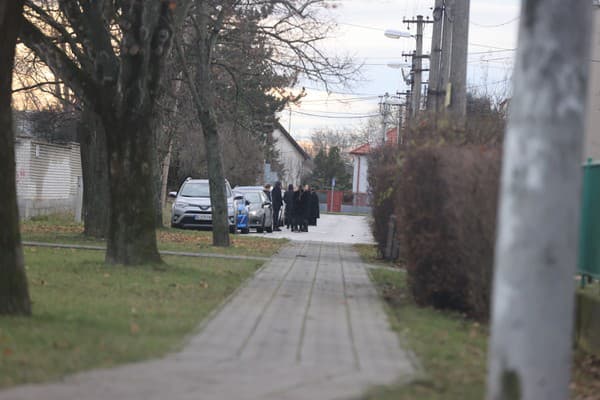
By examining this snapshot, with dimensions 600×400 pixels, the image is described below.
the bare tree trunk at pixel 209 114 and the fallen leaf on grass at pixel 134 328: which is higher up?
the bare tree trunk at pixel 209 114

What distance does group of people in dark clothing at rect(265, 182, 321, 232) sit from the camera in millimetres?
37719

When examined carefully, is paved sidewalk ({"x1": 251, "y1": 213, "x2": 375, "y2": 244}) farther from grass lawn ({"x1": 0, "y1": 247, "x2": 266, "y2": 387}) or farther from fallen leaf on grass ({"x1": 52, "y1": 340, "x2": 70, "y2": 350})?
fallen leaf on grass ({"x1": 52, "y1": 340, "x2": 70, "y2": 350})

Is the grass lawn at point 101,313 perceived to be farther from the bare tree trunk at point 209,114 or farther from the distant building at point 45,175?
the distant building at point 45,175

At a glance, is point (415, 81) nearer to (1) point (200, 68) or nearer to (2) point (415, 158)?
→ (1) point (200, 68)

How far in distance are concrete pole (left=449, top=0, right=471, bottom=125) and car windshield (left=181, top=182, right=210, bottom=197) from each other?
1775 centimetres

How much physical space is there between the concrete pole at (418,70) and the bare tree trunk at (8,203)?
23.9 meters

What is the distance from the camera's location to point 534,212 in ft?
16.3

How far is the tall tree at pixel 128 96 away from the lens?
1363cm

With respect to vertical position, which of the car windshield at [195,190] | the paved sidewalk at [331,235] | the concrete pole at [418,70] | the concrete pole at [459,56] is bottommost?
the paved sidewalk at [331,235]

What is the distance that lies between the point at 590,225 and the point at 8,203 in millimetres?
6040

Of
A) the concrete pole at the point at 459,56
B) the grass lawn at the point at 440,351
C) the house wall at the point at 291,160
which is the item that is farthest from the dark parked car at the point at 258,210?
the house wall at the point at 291,160

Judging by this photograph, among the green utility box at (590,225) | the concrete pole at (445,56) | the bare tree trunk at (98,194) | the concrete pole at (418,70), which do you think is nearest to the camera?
the green utility box at (590,225)

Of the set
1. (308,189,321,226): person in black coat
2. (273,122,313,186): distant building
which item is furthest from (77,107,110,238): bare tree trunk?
(273,122,313,186): distant building

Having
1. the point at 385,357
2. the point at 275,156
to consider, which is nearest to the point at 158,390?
the point at 385,357
